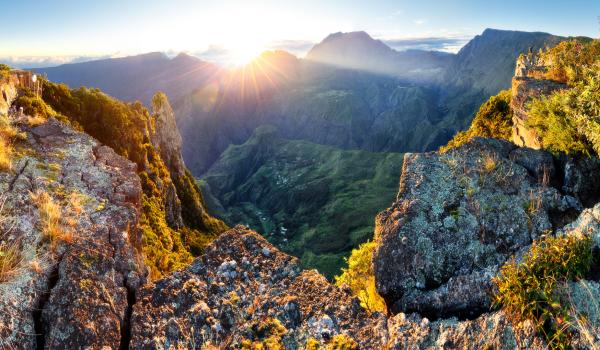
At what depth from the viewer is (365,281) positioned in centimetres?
1334

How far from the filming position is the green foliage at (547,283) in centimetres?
643

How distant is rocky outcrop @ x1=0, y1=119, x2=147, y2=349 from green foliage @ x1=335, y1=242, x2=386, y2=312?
19.7 feet

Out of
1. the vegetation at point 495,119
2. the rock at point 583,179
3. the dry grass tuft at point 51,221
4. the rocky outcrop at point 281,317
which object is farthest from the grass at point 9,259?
the vegetation at point 495,119

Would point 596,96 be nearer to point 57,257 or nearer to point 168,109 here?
point 57,257

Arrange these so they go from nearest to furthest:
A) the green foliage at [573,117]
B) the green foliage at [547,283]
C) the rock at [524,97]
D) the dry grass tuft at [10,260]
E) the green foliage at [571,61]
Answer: the green foliage at [547,283]
the dry grass tuft at [10,260]
the green foliage at [573,117]
the green foliage at [571,61]
the rock at [524,97]

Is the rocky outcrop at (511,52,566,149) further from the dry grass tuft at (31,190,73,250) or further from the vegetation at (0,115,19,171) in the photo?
the vegetation at (0,115,19,171)

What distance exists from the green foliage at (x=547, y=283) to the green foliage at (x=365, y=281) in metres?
3.49

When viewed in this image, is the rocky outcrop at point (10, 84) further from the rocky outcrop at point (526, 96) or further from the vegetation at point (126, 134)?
the rocky outcrop at point (526, 96)

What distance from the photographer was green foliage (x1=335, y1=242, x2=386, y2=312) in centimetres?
1028

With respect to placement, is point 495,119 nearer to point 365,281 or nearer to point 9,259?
point 365,281

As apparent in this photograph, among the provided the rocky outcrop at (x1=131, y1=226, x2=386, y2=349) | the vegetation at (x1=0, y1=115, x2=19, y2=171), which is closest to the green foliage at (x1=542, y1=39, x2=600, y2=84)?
the rocky outcrop at (x1=131, y1=226, x2=386, y2=349)

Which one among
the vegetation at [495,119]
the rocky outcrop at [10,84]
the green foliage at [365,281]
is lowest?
the green foliage at [365,281]

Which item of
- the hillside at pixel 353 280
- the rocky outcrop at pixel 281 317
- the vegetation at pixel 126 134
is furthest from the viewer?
the vegetation at pixel 126 134

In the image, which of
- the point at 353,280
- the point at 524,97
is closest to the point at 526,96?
the point at 524,97
